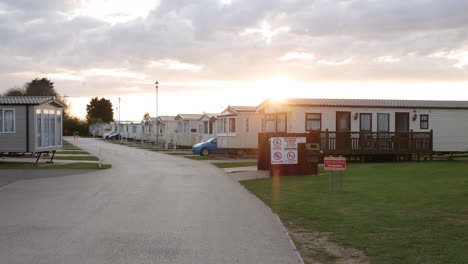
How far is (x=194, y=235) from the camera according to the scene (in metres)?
8.76

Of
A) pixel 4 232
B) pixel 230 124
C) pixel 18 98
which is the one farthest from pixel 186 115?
pixel 4 232

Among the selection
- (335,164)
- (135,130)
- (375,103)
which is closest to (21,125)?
(335,164)

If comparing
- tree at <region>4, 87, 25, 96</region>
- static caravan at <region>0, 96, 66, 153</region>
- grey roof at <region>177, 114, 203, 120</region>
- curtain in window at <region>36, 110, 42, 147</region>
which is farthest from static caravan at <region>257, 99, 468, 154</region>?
tree at <region>4, 87, 25, 96</region>

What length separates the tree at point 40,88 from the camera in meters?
89.1

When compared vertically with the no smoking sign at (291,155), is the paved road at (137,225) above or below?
below

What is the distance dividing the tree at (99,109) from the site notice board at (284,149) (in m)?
122

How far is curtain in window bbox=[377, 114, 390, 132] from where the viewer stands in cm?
3036

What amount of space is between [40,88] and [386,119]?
250 ft

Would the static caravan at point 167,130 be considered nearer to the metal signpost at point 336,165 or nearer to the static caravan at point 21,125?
the static caravan at point 21,125

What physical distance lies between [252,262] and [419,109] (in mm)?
25904

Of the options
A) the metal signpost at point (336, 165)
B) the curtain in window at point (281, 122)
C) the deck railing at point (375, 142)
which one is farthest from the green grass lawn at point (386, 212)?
the curtain in window at point (281, 122)

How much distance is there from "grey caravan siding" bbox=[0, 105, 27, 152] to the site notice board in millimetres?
13614

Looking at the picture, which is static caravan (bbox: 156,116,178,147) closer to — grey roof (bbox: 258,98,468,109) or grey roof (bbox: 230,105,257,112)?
grey roof (bbox: 230,105,257,112)

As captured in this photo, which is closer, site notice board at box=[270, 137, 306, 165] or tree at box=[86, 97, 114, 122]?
site notice board at box=[270, 137, 306, 165]
